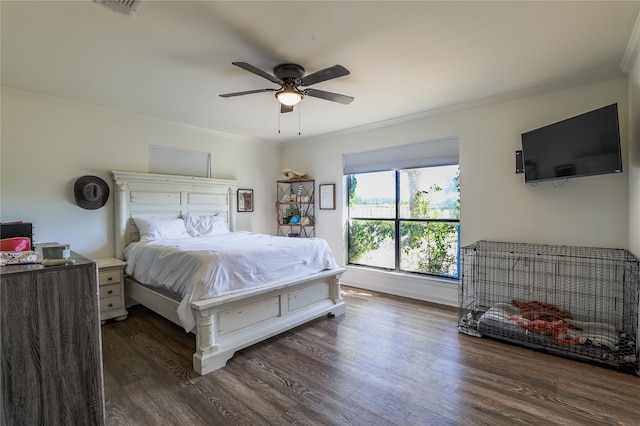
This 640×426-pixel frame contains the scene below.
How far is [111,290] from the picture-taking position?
3.38m

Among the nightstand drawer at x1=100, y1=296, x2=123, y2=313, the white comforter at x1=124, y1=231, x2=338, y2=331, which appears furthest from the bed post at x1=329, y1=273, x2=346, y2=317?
the nightstand drawer at x1=100, y1=296, x2=123, y2=313

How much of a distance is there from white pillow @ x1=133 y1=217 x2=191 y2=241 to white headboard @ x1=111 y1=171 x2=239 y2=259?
154 millimetres

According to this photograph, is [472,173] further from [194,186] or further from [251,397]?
[194,186]

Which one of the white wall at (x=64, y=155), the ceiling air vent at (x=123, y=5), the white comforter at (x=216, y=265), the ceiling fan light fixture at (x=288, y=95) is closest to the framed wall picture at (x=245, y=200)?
the white wall at (x=64, y=155)

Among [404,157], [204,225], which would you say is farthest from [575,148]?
[204,225]

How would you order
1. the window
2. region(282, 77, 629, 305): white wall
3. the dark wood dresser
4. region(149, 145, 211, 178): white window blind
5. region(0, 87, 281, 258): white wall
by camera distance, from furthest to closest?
region(149, 145, 211, 178): white window blind < the window < region(0, 87, 281, 258): white wall < region(282, 77, 629, 305): white wall < the dark wood dresser

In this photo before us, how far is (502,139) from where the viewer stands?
11.4 feet

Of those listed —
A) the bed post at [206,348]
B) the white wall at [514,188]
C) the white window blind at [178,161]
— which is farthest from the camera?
the white window blind at [178,161]

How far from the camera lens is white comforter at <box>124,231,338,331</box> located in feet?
8.26

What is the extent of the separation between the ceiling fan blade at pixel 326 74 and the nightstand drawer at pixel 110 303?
317cm

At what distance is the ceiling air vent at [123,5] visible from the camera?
178cm

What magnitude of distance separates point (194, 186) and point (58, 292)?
327cm

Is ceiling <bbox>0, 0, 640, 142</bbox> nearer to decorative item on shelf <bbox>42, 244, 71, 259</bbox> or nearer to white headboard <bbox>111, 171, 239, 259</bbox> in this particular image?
white headboard <bbox>111, 171, 239, 259</bbox>

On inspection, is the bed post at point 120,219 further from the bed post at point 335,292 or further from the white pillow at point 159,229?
the bed post at point 335,292
